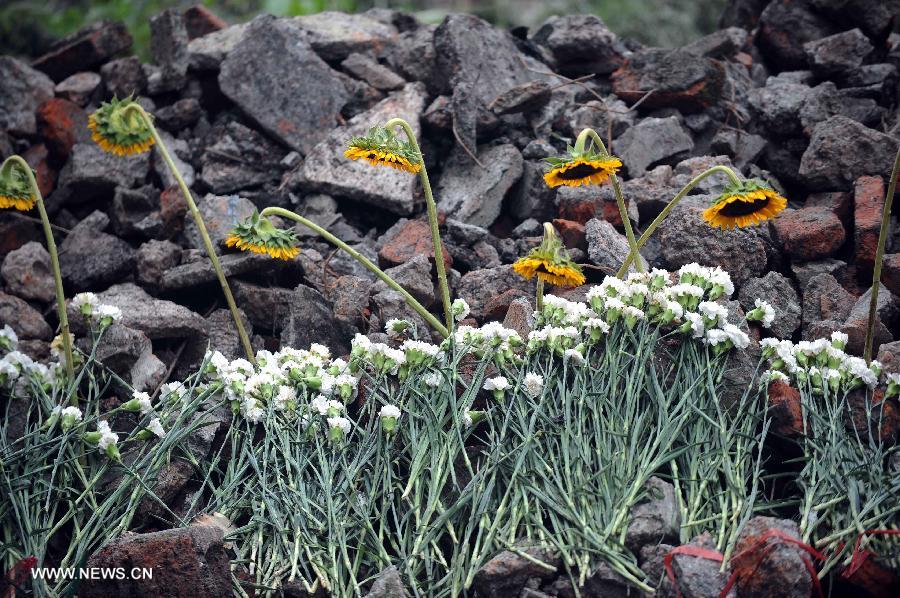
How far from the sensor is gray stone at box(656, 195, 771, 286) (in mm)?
2996

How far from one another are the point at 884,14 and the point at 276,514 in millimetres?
3854

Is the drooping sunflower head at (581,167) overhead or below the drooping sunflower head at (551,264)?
overhead

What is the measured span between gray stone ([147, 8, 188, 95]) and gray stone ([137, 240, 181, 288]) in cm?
117

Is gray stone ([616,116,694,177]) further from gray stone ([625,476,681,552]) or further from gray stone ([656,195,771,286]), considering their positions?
gray stone ([625,476,681,552])

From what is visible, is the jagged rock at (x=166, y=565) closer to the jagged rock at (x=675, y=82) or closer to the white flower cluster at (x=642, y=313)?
the white flower cluster at (x=642, y=313)

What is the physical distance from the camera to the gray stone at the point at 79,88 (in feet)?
13.8

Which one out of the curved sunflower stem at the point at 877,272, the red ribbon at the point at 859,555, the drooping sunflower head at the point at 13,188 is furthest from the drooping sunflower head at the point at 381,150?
the red ribbon at the point at 859,555

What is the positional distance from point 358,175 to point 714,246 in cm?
152

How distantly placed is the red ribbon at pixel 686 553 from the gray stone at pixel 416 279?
4.63 feet

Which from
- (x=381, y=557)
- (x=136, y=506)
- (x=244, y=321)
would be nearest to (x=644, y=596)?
(x=381, y=557)

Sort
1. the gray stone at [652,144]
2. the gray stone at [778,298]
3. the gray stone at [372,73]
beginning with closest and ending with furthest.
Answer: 1. the gray stone at [778,298]
2. the gray stone at [652,144]
3. the gray stone at [372,73]

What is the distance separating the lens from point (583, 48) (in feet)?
14.1

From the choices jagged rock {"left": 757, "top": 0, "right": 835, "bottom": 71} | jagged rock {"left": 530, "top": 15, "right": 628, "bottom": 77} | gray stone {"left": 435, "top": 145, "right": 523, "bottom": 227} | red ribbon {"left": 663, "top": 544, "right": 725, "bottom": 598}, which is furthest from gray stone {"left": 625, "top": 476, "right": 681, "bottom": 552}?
jagged rock {"left": 757, "top": 0, "right": 835, "bottom": 71}

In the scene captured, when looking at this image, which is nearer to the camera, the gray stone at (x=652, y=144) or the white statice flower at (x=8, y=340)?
the white statice flower at (x=8, y=340)
